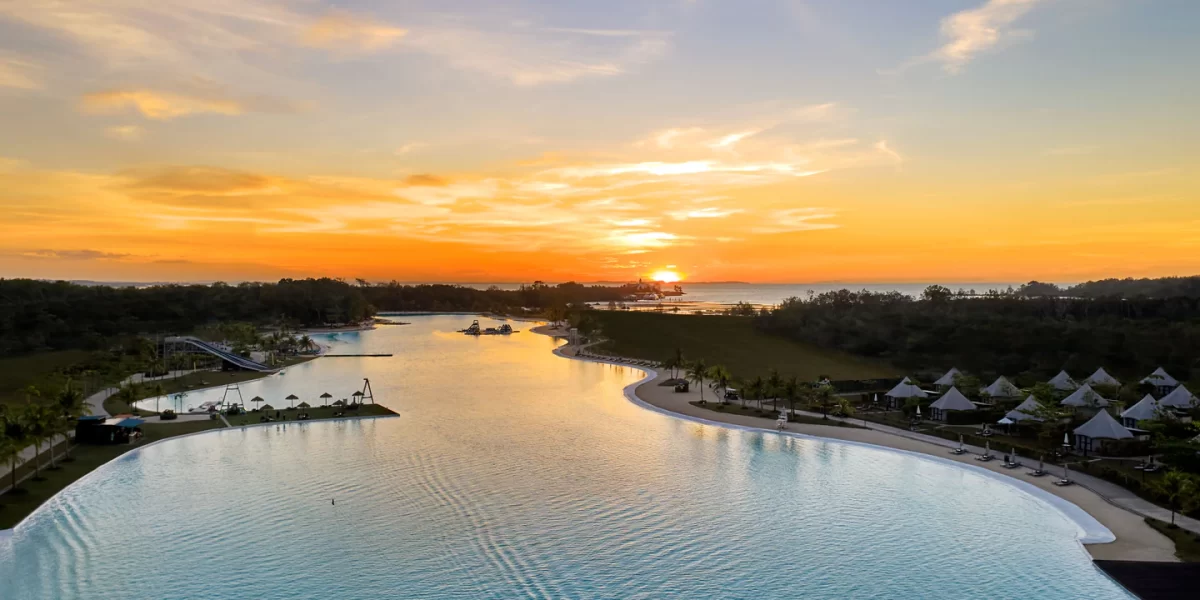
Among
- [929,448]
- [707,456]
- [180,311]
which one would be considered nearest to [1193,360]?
[929,448]

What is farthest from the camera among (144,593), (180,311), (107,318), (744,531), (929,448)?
(180,311)

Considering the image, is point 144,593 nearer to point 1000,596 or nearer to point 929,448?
point 1000,596

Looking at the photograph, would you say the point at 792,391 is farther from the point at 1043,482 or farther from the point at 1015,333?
the point at 1015,333

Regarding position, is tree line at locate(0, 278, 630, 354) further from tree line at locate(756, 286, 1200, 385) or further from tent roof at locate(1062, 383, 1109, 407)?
tent roof at locate(1062, 383, 1109, 407)

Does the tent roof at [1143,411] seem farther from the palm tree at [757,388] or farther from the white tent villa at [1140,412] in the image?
the palm tree at [757,388]

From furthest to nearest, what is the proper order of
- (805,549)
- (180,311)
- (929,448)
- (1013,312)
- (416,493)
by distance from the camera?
(180,311)
(1013,312)
(929,448)
(416,493)
(805,549)

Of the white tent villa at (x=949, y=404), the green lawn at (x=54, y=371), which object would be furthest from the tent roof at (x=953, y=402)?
the green lawn at (x=54, y=371)

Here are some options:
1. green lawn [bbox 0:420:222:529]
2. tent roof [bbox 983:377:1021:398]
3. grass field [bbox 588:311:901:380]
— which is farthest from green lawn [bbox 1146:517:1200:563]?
grass field [bbox 588:311:901:380]
